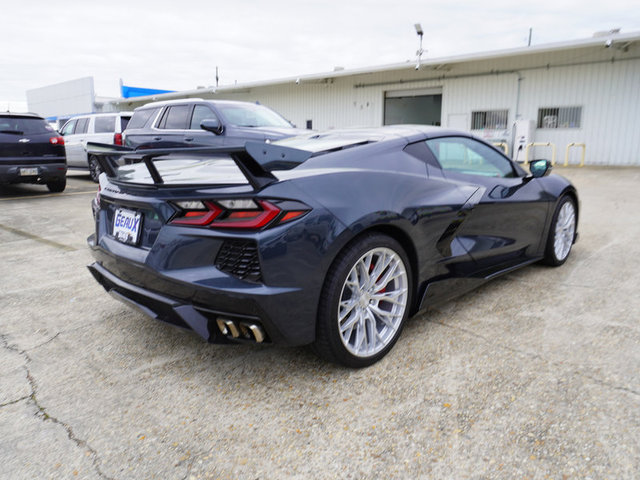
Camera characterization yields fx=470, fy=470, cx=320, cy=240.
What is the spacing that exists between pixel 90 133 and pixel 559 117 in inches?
574

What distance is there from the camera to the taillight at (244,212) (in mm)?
2080

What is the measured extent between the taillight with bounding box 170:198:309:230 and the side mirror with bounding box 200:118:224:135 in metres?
5.20

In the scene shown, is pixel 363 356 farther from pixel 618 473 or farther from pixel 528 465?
pixel 618 473

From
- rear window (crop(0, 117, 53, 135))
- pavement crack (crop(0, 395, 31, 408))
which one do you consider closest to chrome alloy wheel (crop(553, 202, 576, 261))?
pavement crack (crop(0, 395, 31, 408))

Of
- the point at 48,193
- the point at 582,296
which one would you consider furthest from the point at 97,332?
the point at 48,193

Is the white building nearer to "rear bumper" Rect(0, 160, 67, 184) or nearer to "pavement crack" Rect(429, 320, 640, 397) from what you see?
"rear bumper" Rect(0, 160, 67, 184)

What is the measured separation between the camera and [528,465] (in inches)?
69.8

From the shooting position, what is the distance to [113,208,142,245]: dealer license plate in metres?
2.42

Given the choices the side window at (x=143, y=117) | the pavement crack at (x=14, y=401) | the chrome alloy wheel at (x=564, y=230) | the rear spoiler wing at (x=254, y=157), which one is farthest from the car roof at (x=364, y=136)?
the side window at (x=143, y=117)

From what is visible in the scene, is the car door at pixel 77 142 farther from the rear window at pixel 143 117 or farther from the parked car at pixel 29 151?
the rear window at pixel 143 117

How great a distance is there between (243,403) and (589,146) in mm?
16526

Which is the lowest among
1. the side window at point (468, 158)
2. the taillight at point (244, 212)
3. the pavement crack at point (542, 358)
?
the pavement crack at point (542, 358)

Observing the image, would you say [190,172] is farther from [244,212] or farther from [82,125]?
[82,125]

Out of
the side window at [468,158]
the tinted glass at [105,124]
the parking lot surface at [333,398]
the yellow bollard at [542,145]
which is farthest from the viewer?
the yellow bollard at [542,145]
